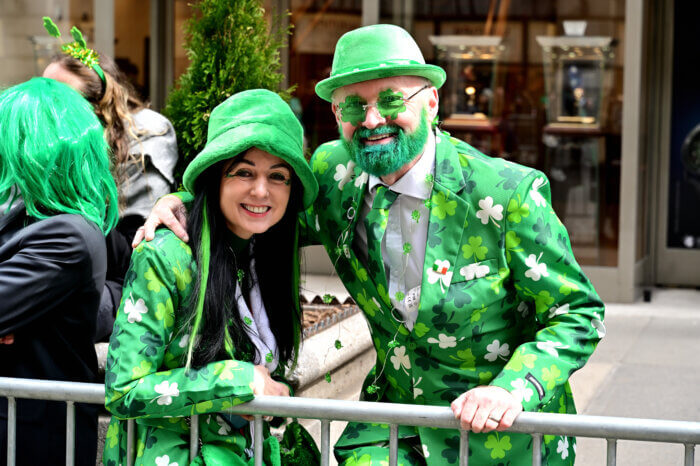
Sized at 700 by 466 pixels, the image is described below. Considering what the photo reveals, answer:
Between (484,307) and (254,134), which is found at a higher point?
(254,134)

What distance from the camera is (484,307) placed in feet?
9.77

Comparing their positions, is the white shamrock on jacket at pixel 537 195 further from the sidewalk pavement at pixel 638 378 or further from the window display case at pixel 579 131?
the window display case at pixel 579 131

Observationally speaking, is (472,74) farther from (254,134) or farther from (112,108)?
(254,134)

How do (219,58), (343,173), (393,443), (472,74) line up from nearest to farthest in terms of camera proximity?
(393,443) → (343,173) → (219,58) → (472,74)

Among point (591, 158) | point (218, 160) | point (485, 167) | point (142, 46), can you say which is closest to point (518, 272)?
point (485, 167)

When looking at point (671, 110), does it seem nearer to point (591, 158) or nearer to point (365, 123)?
point (591, 158)

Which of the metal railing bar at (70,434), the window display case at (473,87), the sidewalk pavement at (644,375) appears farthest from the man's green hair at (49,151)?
the window display case at (473,87)

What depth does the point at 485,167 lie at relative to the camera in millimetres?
3027

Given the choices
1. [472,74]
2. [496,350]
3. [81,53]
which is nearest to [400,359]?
[496,350]

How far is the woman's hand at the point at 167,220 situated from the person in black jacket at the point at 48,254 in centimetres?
26

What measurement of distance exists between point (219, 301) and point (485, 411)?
796mm

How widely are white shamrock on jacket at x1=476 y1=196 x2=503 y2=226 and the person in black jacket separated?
117cm

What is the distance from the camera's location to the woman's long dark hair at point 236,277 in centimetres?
284

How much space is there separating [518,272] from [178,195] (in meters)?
1.04
